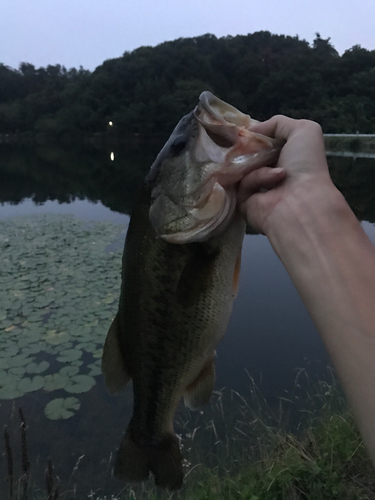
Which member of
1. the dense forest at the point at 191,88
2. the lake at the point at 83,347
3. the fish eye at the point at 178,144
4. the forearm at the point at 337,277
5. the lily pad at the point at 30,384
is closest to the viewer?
the forearm at the point at 337,277

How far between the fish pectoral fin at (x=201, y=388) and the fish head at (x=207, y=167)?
2.28 ft

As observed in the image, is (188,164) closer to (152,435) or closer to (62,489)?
(152,435)

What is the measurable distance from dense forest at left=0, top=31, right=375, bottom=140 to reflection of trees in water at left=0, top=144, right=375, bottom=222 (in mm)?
20086

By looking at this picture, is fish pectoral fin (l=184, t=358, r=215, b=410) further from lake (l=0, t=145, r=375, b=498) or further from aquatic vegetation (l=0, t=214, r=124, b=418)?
aquatic vegetation (l=0, t=214, r=124, b=418)

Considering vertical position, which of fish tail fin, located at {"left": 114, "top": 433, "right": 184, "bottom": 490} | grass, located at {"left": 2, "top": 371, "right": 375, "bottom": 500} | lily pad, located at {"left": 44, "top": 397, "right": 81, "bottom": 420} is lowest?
lily pad, located at {"left": 44, "top": 397, "right": 81, "bottom": 420}

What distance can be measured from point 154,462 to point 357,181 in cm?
2017

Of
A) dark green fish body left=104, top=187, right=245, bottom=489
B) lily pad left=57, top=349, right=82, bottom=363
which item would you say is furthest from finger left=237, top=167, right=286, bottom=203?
lily pad left=57, top=349, right=82, bottom=363

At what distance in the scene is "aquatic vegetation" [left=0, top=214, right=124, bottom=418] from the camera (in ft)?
16.7

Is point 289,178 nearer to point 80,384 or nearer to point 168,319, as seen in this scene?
point 168,319

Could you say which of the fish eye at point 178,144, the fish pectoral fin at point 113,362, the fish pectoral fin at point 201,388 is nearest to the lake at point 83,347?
the fish pectoral fin at point 113,362

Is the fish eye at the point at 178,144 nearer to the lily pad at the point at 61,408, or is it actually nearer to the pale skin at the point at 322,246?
the pale skin at the point at 322,246

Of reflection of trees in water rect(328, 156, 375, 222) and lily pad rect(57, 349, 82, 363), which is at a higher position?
reflection of trees in water rect(328, 156, 375, 222)

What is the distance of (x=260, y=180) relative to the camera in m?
1.52

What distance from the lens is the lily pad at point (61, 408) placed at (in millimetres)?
4488
